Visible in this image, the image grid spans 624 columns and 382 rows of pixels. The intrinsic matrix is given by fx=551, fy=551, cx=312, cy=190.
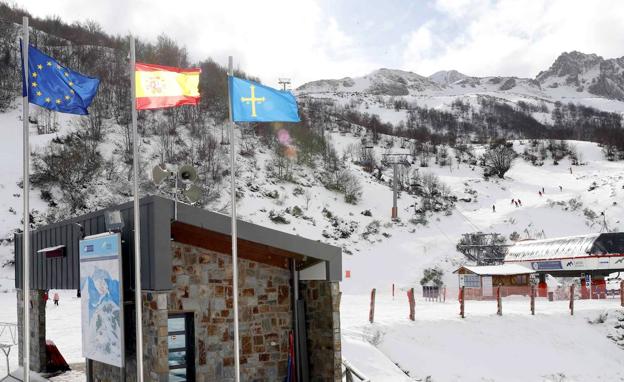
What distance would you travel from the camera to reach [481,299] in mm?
31953

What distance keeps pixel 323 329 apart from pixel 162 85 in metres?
6.08

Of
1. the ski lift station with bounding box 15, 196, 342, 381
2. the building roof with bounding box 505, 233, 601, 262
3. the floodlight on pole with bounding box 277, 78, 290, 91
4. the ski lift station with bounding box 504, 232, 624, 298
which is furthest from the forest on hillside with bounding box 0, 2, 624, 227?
the floodlight on pole with bounding box 277, 78, 290, 91

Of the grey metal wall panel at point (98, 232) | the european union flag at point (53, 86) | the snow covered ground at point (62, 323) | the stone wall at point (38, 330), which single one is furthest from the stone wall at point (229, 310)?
the snow covered ground at point (62, 323)

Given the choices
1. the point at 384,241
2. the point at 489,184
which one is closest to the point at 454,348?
the point at 384,241

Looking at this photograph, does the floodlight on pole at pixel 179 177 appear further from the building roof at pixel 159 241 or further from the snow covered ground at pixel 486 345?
Result: the snow covered ground at pixel 486 345

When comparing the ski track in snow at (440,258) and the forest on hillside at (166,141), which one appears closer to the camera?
the ski track in snow at (440,258)

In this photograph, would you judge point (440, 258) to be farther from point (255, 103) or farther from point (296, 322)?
point (255, 103)

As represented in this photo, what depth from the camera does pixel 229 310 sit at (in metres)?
11.7

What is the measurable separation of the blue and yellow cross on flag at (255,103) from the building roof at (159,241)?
74.6 inches

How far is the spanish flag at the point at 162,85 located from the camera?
9242mm

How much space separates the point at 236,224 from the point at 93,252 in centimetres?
273

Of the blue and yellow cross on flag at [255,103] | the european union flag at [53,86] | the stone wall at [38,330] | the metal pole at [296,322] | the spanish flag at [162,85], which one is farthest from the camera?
the stone wall at [38,330]

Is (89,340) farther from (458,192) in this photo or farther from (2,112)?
(458,192)

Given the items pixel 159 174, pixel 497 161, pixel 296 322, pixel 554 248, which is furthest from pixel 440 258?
pixel 159 174
